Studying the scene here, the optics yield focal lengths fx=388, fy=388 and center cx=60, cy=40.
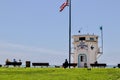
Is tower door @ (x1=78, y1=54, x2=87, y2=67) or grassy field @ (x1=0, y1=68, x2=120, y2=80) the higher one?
tower door @ (x1=78, y1=54, x2=87, y2=67)

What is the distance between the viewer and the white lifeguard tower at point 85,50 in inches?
3110

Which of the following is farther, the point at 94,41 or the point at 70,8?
the point at 94,41

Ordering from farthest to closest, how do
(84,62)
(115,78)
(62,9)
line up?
(84,62)
(62,9)
(115,78)

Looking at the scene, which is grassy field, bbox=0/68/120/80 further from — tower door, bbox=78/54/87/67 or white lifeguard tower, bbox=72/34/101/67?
white lifeguard tower, bbox=72/34/101/67

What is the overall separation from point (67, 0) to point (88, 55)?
44.1 feet

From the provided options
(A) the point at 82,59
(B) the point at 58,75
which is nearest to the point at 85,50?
(A) the point at 82,59

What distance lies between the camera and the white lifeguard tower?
79000 millimetres

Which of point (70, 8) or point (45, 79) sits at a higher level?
point (70, 8)

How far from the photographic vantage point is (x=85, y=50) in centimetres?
7925

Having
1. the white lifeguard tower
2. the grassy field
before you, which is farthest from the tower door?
the grassy field

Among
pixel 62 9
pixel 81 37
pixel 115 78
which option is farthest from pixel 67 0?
pixel 115 78

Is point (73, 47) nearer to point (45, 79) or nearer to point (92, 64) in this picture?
point (92, 64)

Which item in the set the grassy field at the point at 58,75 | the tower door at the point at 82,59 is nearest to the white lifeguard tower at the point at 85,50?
the tower door at the point at 82,59

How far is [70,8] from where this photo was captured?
7438 cm
